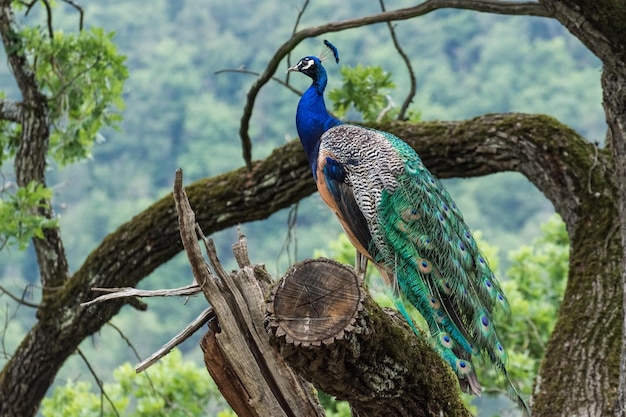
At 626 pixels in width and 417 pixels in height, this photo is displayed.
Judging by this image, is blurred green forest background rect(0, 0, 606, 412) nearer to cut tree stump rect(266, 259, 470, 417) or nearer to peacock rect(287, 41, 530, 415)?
peacock rect(287, 41, 530, 415)

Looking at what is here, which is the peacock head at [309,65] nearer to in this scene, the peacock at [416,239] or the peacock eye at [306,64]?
the peacock eye at [306,64]

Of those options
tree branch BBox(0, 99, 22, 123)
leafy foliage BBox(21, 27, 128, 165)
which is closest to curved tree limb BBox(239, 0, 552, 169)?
leafy foliage BBox(21, 27, 128, 165)

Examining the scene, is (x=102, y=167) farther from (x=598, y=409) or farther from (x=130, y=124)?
(x=598, y=409)

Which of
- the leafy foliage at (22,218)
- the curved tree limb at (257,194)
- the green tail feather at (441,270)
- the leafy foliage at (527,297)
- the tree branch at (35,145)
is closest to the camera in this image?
the green tail feather at (441,270)

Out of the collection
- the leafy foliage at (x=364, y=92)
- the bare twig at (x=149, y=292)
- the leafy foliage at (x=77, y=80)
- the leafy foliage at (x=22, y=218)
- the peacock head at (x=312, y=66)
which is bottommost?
the bare twig at (x=149, y=292)

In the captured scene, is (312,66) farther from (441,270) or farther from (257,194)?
(441,270)

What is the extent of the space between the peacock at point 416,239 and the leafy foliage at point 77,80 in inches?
87.4

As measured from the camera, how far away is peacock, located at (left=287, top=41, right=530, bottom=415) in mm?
3686

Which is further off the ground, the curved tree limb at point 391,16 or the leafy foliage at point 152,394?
the leafy foliage at point 152,394

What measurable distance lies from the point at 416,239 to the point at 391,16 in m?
1.73

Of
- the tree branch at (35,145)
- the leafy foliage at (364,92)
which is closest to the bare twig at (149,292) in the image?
the leafy foliage at (364,92)

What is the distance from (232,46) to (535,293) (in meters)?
31.2

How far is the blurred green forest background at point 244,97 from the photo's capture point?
3023 centimetres

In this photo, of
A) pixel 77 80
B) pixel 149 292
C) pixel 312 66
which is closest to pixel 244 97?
pixel 77 80
